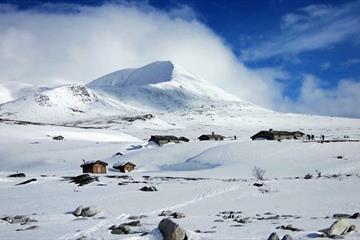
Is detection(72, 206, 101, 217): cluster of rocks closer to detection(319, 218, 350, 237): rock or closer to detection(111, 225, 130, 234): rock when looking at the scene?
detection(111, 225, 130, 234): rock

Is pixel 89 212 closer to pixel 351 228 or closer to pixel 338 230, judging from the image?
pixel 338 230

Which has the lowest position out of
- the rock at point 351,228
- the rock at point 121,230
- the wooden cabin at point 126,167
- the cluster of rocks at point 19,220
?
the rock at point 351,228

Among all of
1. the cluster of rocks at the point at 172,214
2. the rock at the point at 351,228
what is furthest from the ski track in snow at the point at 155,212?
the rock at the point at 351,228

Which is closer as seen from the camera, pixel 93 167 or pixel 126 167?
pixel 93 167

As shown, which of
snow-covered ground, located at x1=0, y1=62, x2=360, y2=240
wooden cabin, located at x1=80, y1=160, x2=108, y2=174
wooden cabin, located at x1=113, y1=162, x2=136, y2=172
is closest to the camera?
snow-covered ground, located at x1=0, y1=62, x2=360, y2=240

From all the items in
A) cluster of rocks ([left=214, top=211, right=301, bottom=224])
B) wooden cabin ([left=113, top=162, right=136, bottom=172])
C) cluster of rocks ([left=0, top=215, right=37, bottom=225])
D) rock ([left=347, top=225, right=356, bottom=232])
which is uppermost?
wooden cabin ([left=113, top=162, right=136, bottom=172])

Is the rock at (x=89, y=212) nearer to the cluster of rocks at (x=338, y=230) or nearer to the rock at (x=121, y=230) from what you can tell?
the rock at (x=121, y=230)

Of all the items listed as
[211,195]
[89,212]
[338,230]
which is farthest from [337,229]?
[211,195]

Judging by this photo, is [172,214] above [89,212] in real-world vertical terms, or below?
below

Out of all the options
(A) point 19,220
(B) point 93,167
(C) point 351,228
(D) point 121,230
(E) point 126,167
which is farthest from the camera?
(E) point 126,167

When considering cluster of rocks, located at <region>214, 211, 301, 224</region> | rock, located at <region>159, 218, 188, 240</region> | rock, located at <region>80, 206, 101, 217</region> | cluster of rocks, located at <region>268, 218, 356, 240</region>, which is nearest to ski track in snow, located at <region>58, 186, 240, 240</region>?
rock, located at <region>80, 206, 101, 217</region>

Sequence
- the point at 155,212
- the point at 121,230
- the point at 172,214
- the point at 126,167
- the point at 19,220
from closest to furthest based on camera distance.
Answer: the point at 121,230, the point at 19,220, the point at 172,214, the point at 155,212, the point at 126,167

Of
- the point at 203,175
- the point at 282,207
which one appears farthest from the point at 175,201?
the point at 203,175

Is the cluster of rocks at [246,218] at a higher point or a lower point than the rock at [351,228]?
higher
